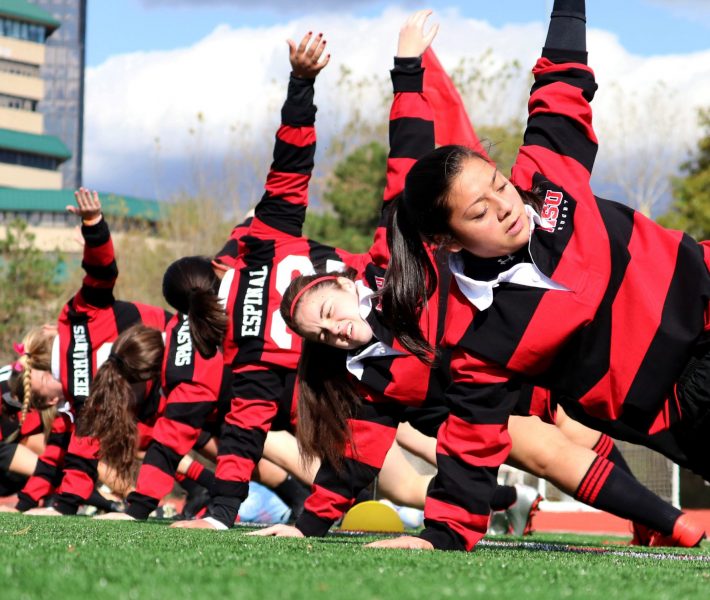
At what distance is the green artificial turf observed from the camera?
191 cm

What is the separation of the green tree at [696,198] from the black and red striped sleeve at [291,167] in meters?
17.3

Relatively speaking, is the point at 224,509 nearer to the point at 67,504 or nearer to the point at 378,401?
the point at 378,401

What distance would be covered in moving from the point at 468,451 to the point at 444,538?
273mm

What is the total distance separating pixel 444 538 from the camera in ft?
10.3

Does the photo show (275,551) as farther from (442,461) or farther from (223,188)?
(223,188)

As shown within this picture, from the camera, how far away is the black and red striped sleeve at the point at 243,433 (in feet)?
16.4

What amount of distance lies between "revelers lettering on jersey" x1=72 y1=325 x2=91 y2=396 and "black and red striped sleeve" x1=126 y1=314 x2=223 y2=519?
1013 mm

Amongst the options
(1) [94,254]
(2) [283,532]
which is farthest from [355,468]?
(1) [94,254]

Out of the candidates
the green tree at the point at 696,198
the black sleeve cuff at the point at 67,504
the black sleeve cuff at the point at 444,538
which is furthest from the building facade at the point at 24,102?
the black sleeve cuff at the point at 444,538

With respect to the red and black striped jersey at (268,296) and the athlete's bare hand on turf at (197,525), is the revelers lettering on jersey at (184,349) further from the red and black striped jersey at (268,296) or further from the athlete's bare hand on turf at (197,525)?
the athlete's bare hand on turf at (197,525)

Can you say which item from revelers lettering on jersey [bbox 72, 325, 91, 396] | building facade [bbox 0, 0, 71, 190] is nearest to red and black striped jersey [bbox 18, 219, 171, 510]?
revelers lettering on jersey [bbox 72, 325, 91, 396]

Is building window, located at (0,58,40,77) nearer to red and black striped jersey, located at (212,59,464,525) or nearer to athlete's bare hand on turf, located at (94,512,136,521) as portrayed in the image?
athlete's bare hand on turf, located at (94,512,136,521)

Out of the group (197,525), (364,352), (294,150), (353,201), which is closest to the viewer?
(364,352)

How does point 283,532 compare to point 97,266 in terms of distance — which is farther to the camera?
point 97,266
